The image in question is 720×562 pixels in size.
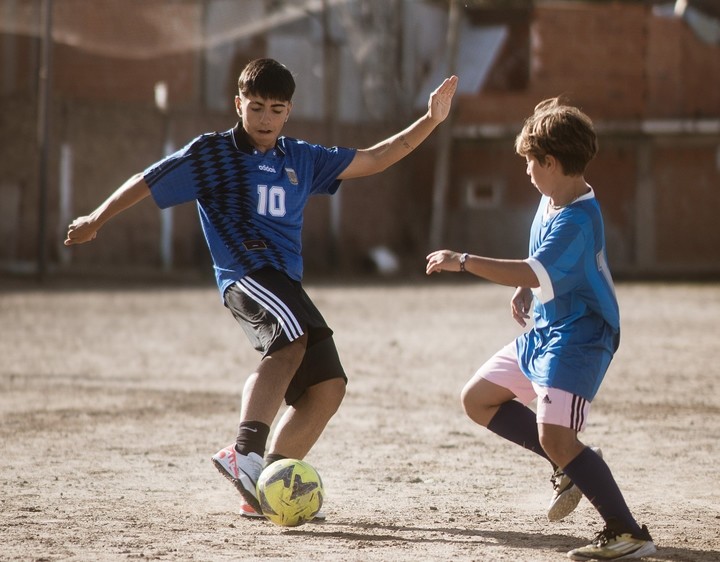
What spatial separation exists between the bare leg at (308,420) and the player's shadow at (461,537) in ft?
1.15

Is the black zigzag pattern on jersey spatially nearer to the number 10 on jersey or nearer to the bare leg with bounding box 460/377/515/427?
the number 10 on jersey

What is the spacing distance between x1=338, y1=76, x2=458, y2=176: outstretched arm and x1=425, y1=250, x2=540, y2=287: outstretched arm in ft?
3.63

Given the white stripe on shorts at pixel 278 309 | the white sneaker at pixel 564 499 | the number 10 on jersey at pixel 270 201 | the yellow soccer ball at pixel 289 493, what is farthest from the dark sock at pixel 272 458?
the white sneaker at pixel 564 499

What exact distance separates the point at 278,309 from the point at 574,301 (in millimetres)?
1185

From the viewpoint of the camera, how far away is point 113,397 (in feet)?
27.6

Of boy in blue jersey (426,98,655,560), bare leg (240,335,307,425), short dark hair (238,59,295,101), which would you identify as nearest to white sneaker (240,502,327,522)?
bare leg (240,335,307,425)

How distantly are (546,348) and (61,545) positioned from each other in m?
1.88

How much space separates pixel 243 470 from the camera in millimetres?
4688

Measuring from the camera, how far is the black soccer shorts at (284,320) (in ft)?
15.8

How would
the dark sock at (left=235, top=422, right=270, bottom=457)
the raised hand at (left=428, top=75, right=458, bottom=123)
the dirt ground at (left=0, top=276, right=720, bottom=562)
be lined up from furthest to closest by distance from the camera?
the raised hand at (left=428, top=75, right=458, bottom=123) < the dark sock at (left=235, top=422, right=270, bottom=457) < the dirt ground at (left=0, top=276, right=720, bottom=562)

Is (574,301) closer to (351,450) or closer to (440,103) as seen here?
(440,103)

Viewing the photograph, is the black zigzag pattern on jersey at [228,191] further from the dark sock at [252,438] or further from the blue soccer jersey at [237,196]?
the dark sock at [252,438]

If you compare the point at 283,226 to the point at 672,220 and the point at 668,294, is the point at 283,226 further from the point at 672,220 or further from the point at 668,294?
the point at 672,220

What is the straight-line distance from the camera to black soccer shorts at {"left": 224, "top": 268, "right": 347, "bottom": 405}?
481cm
